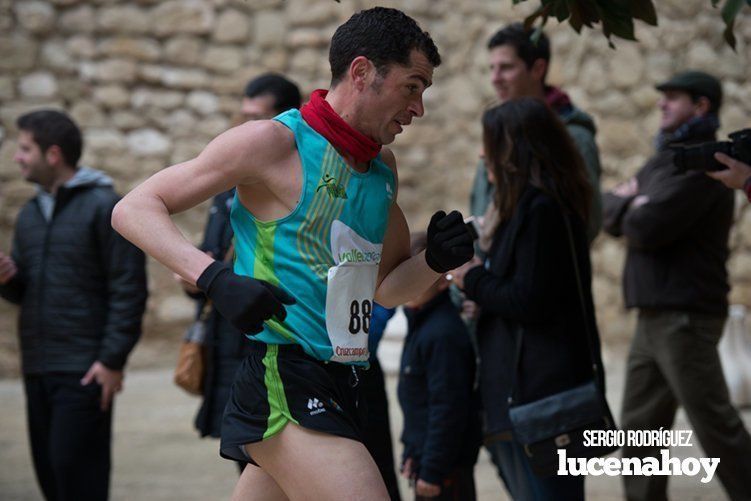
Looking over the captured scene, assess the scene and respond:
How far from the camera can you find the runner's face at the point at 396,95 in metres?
2.87

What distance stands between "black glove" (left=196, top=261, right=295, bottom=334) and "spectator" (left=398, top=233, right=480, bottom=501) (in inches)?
58.3

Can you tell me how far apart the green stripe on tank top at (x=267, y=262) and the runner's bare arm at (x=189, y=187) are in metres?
0.12

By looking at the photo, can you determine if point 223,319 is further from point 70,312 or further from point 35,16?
point 35,16

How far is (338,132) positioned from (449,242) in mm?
402

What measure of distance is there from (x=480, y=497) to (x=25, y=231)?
233 cm

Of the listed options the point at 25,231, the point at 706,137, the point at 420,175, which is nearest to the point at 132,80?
the point at 420,175

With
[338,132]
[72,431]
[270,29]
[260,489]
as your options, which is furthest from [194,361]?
[270,29]

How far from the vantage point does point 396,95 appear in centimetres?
288

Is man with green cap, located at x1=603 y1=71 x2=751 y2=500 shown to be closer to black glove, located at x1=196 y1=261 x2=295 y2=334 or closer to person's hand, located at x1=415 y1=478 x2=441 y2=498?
person's hand, located at x1=415 y1=478 x2=441 y2=498

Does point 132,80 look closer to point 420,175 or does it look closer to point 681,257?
point 420,175

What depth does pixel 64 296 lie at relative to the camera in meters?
4.77

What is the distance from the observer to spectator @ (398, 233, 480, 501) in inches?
156

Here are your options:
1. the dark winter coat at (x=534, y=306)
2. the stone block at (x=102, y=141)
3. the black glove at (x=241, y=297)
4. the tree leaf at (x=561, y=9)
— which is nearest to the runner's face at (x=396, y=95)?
the black glove at (x=241, y=297)

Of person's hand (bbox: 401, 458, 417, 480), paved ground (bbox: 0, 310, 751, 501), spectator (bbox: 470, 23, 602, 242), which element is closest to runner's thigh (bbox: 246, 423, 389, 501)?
person's hand (bbox: 401, 458, 417, 480)
